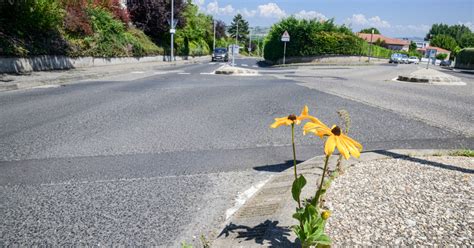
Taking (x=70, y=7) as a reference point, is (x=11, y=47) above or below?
below

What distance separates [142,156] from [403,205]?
291cm

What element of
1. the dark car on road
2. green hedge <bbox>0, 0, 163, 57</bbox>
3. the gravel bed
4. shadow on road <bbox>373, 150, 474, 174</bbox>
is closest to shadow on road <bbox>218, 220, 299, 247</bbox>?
the gravel bed

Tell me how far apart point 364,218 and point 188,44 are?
4577 centimetres

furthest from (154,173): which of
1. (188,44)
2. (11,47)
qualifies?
(188,44)

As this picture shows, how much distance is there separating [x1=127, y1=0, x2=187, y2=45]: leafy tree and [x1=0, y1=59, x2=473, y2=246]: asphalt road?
26.8m

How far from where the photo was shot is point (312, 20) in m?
38.2

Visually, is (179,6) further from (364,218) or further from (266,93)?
(364,218)

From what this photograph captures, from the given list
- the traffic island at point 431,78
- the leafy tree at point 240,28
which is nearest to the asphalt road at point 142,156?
the traffic island at point 431,78

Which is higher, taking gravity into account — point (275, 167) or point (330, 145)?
A: point (330, 145)

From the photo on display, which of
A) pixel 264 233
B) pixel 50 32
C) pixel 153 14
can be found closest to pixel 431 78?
pixel 264 233

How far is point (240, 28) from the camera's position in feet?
419

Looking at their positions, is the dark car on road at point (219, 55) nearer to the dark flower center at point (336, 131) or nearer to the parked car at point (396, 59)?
the parked car at point (396, 59)

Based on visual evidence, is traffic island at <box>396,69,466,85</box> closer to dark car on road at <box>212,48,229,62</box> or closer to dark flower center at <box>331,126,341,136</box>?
dark flower center at <box>331,126,341,136</box>

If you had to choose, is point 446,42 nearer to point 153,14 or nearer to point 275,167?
point 153,14
